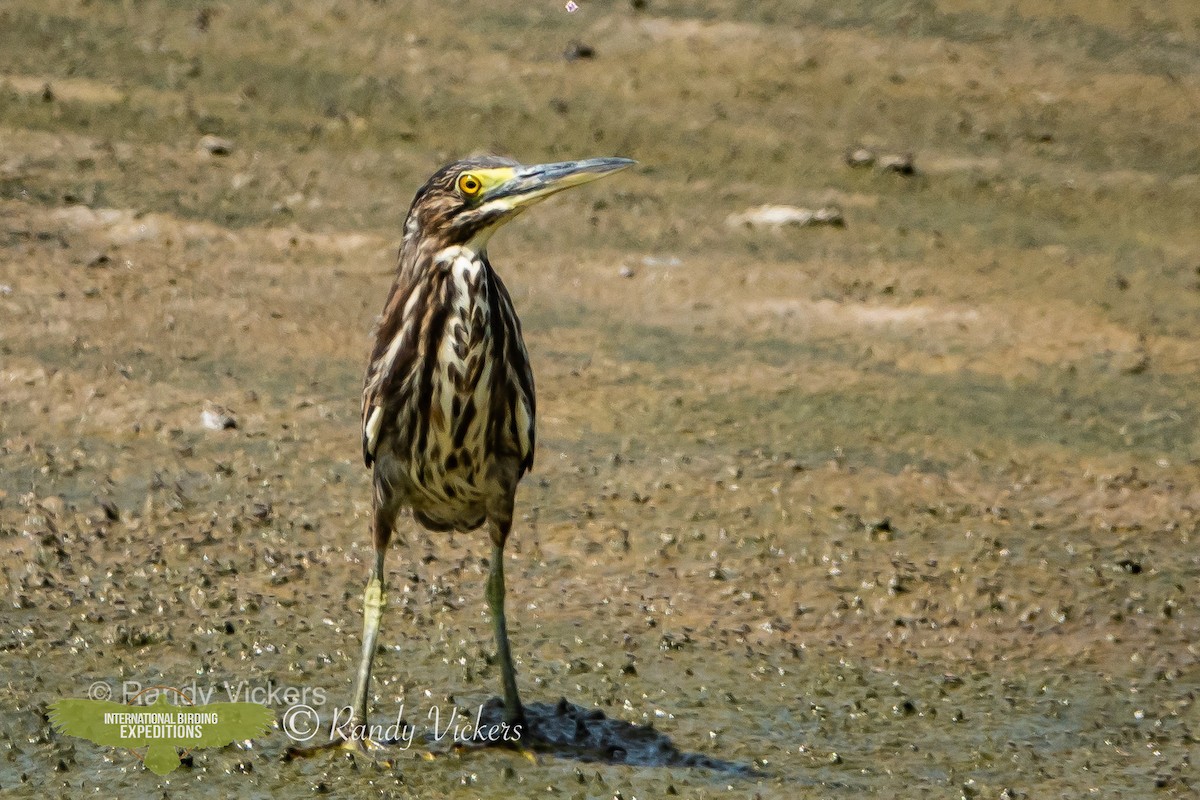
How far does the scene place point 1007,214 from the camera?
1302cm

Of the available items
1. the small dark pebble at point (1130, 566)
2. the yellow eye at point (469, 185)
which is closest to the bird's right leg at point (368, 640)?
the yellow eye at point (469, 185)

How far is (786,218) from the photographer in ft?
41.7

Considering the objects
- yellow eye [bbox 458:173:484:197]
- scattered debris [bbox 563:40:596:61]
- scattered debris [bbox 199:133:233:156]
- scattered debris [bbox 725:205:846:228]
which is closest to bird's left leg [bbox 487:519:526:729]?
yellow eye [bbox 458:173:484:197]

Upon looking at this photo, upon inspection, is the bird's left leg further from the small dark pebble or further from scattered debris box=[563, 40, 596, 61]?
scattered debris box=[563, 40, 596, 61]

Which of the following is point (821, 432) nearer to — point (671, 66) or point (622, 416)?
point (622, 416)

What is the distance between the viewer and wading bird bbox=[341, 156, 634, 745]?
18.0 ft

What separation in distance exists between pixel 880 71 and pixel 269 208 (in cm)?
556

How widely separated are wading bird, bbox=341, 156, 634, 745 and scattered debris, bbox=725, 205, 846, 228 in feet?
23.6

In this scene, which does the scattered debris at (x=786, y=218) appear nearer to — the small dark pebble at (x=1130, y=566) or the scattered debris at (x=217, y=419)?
the scattered debris at (x=217, y=419)

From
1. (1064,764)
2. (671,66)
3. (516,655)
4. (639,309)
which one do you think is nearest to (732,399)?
(639,309)

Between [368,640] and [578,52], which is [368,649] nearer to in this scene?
[368,640]

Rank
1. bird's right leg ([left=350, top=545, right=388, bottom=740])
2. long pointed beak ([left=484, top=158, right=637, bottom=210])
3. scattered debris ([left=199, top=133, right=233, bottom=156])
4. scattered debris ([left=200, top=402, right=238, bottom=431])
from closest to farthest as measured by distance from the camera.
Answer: long pointed beak ([left=484, top=158, right=637, bottom=210]) → bird's right leg ([left=350, top=545, right=388, bottom=740]) → scattered debris ([left=200, top=402, right=238, bottom=431]) → scattered debris ([left=199, top=133, right=233, bottom=156])

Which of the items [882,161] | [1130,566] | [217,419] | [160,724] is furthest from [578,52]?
[160,724]

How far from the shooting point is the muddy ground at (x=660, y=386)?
6367mm
